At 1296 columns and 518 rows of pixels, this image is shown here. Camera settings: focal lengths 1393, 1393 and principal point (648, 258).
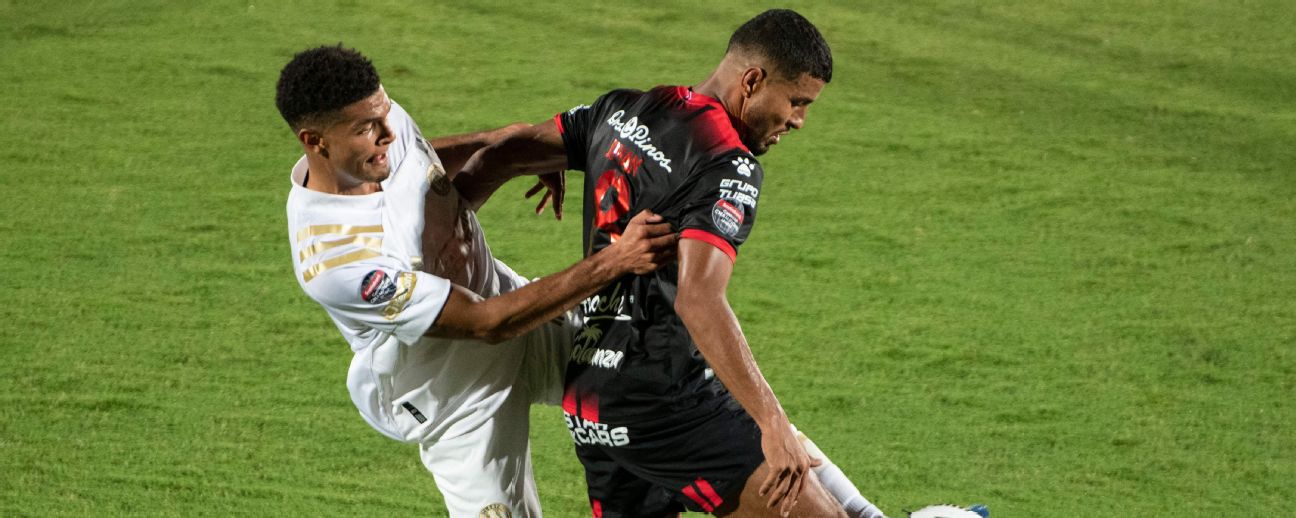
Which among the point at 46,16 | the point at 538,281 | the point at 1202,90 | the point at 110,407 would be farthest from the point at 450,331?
the point at 46,16

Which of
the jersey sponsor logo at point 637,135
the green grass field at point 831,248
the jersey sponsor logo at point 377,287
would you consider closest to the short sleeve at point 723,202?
the jersey sponsor logo at point 637,135

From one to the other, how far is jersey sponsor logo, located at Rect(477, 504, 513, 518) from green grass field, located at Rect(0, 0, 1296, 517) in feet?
2.28

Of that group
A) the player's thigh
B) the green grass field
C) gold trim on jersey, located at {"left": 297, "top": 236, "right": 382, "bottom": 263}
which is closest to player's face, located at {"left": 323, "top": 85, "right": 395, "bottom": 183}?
gold trim on jersey, located at {"left": 297, "top": 236, "right": 382, "bottom": 263}

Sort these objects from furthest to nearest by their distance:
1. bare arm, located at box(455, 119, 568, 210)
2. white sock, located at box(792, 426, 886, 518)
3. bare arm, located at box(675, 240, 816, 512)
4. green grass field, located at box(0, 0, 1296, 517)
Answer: green grass field, located at box(0, 0, 1296, 517) < bare arm, located at box(455, 119, 568, 210) < white sock, located at box(792, 426, 886, 518) < bare arm, located at box(675, 240, 816, 512)

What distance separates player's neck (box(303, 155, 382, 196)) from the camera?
2.50 m

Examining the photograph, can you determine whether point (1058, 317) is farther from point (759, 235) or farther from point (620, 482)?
point (620, 482)

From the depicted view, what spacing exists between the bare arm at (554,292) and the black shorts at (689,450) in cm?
28

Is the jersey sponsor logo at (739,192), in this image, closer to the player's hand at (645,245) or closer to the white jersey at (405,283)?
the player's hand at (645,245)

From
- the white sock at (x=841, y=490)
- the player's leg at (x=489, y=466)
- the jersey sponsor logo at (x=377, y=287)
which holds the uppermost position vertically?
the jersey sponsor logo at (x=377, y=287)

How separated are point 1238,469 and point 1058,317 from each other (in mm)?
883

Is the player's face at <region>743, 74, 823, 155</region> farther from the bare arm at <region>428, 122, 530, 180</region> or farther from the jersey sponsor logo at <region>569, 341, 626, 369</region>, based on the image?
the bare arm at <region>428, 122, 530, 180</region>

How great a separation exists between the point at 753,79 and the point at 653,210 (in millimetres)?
292

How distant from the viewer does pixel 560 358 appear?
9.05 ft

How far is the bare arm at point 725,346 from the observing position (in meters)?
2.14
